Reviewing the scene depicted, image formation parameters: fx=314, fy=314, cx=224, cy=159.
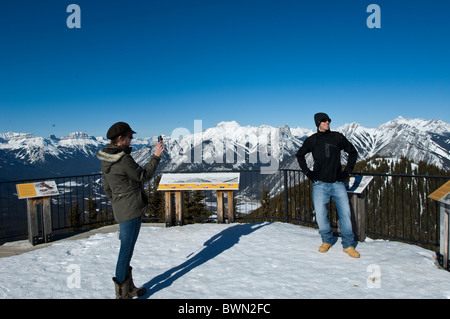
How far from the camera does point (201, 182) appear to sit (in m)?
8.23

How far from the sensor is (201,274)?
4812 millimetres

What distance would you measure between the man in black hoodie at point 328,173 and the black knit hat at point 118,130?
3.10 metres

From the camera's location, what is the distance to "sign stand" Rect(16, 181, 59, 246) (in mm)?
6922

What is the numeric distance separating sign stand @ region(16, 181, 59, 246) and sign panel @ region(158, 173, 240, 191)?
2558mm

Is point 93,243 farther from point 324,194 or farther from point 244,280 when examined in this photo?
point 324,194

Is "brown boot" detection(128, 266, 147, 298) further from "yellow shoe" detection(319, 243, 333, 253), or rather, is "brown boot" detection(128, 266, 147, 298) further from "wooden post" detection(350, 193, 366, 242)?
"wooden post" detection(350, 193, 366, 242)

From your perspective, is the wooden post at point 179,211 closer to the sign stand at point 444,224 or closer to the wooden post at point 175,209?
the wooden post at point 175,209

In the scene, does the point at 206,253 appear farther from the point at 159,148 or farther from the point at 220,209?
the point at 159,148

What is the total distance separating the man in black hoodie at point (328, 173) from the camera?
17.8 ft

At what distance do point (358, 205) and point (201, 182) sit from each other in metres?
3.83

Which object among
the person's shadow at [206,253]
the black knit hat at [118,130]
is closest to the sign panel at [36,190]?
the person's shadow at [206,253]

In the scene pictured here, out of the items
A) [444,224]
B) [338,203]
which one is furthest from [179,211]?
[444,224]
